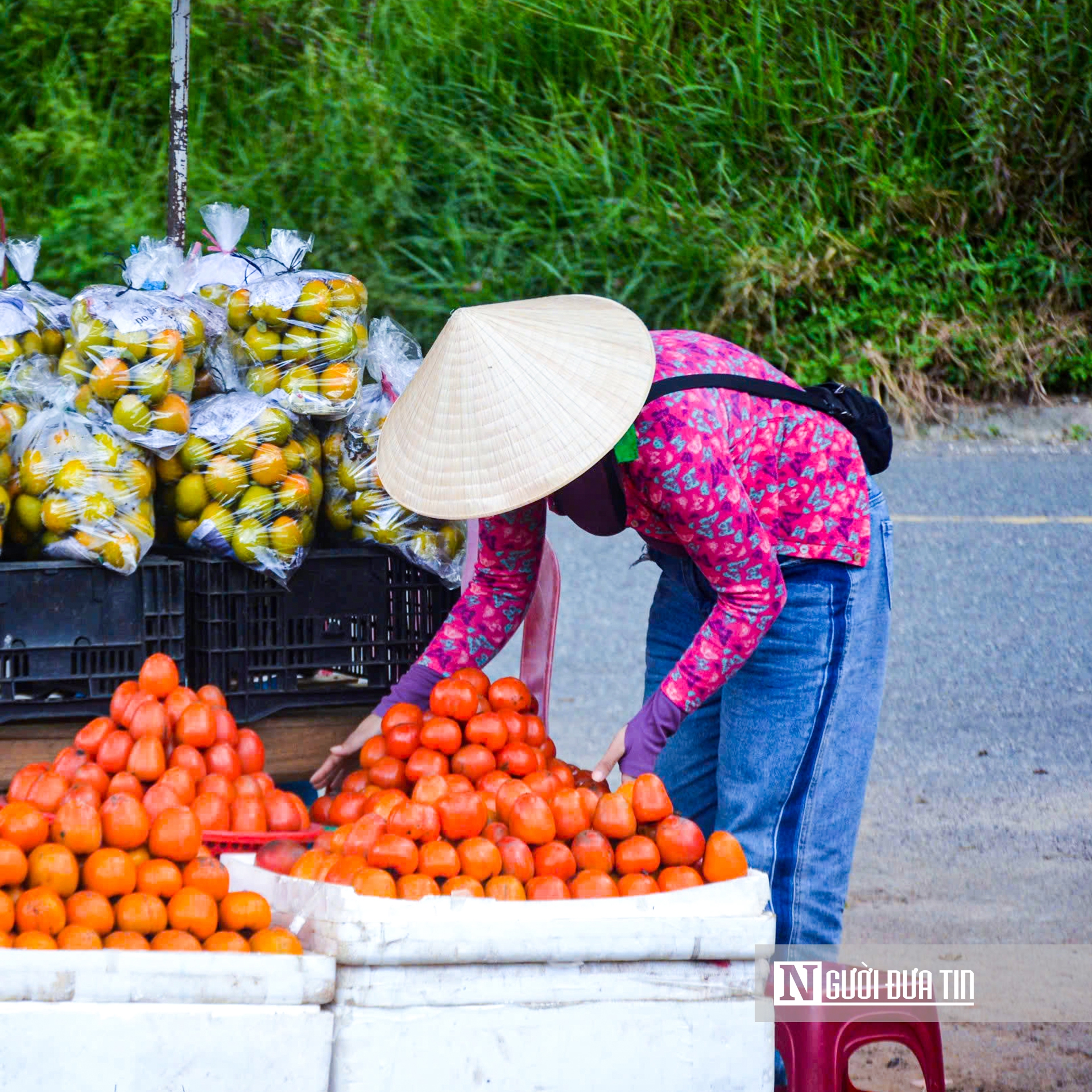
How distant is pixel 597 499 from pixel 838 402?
1.88 feet

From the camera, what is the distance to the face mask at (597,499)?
240 cm

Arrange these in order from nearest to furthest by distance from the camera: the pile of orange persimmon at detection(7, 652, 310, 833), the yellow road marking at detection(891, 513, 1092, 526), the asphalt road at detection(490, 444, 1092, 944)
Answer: the pile of orange persimmon at detection(7, 652, 310, 833), the asphalt road at detection(490, 444, 1092, 944), the yellow road marking at detection(891, 513, 1092, 526)

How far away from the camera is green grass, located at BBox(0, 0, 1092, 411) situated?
8.69m

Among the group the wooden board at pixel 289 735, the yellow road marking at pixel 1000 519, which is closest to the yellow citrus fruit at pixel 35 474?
the wooden board at pixel 289 735

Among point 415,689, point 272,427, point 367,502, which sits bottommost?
point 415,689

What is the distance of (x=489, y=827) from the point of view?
7.52ft

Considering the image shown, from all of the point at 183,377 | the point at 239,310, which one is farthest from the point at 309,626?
the point at 239,310

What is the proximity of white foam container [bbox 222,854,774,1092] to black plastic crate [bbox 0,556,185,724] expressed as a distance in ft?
2.71

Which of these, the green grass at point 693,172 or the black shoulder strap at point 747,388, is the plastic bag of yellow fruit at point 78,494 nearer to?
the black shoulder strap at point 747,388

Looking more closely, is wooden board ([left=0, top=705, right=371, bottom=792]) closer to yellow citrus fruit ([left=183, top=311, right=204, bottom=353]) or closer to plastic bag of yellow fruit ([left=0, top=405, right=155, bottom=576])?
plastic bag of yellow fruit ([left=0, top=405, right=155, bottom=576])

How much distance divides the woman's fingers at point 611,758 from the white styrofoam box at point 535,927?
0.38 metres

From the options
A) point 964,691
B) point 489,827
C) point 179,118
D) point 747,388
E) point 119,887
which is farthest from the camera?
point 964,691

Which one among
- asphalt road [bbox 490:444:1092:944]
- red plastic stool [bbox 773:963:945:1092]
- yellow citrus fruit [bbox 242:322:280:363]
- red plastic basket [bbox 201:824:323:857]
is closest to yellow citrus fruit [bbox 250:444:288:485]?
yellow citrus fruit [bbox 242:322:280:363]

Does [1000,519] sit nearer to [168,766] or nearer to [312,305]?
[312,305]
